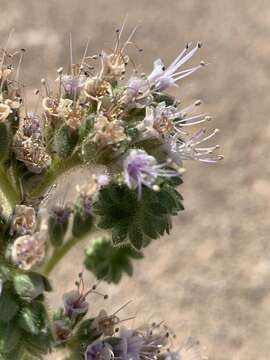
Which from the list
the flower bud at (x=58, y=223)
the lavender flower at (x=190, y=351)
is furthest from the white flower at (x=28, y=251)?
the lavender flower at (x=190, y=351)

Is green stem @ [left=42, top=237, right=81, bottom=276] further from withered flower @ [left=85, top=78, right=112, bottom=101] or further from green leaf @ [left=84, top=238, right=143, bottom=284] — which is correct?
withered flower @ [left=85, top=78, right=112, bottom=101]

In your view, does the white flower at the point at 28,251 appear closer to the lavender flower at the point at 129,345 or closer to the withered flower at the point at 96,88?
the withered flower at the point at 96,88

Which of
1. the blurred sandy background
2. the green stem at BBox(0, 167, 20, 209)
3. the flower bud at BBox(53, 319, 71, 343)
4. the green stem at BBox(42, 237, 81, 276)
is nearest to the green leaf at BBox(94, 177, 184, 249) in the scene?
the green stem at BBox(0, 167, 20, 209)

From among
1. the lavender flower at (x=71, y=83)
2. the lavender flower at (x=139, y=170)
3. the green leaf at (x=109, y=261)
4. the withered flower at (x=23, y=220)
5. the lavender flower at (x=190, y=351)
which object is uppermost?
the lavender flower at (x=71, y=83)

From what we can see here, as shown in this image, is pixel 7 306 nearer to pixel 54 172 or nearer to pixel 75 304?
pixel 54 172

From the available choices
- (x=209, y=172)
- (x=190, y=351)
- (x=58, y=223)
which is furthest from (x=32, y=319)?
(x=209, y=172)

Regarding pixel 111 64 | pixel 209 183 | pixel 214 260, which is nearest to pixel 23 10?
pixel 209 183

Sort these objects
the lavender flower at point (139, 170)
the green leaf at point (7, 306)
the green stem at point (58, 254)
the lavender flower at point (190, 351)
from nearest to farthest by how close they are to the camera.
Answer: the green leaf at point (7, 306) < the lavender flower at point (139, 170) < the green stem at point (58, 254) < the lavender flower at point (190, 351)
